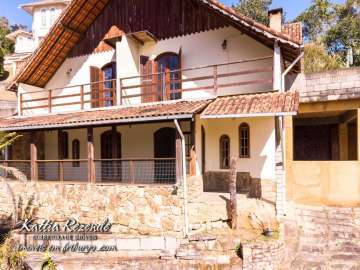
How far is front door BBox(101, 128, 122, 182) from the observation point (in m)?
14.2

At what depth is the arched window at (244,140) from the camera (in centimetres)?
1246

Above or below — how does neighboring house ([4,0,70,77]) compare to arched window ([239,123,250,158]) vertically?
above

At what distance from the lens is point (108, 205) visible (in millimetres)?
11906

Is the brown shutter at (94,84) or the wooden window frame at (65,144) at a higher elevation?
the brown shutter at (94,84)

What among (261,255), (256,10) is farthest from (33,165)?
(256,10)

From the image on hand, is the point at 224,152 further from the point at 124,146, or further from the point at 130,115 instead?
the point at 124,146

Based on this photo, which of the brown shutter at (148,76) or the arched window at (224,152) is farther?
the brown shutter at (148,76)

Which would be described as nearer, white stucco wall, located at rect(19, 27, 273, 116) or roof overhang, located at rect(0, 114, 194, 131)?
roof overhang, located at rect(0, 114, 194, 131)

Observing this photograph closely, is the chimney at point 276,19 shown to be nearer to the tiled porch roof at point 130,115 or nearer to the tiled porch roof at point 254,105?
the tiled porch roof at point 254,105

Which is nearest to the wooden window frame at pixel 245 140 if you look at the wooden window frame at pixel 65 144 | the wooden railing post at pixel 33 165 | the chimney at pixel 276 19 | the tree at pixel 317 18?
the chimney at pixel 276 19

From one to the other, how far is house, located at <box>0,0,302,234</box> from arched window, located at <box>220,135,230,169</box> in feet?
0.14

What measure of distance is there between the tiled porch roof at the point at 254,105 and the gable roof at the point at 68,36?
2.00 meters

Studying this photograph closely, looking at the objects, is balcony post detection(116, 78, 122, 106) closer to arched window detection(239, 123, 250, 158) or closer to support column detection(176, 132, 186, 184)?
support column detection(176, 132, 186, 184)

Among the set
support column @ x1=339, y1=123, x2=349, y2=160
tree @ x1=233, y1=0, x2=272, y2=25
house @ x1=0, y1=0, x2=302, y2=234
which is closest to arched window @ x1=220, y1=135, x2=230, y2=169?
house @ x1=0, y1=0, x2=302, y2=234
